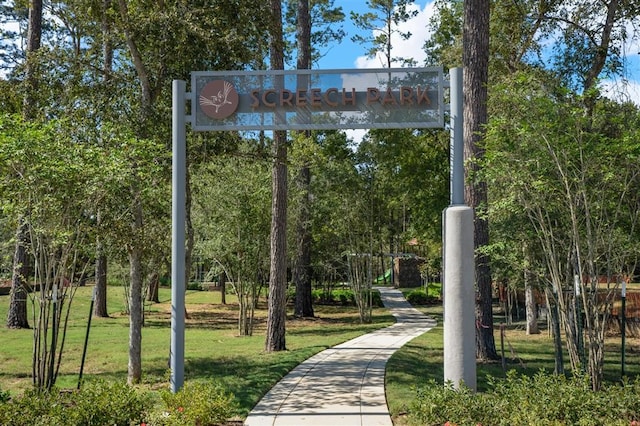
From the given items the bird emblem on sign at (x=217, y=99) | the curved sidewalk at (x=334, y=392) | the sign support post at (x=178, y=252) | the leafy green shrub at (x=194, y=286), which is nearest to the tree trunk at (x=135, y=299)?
the curved sidewalk at (x=334, y=392)

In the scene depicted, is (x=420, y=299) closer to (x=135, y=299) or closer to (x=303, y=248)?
(x=303, y=248)

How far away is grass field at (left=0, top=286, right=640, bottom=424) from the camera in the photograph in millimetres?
9469

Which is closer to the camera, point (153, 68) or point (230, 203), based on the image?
point (153, 68)

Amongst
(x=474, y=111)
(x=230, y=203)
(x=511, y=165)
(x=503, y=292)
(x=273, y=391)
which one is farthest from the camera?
(x=503, y=292)

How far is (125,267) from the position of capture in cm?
2198

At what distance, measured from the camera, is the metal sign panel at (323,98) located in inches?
272

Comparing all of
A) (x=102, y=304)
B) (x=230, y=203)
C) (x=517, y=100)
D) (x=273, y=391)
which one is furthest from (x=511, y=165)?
(x=102, y=304)

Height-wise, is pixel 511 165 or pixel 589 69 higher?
pixel 589 69

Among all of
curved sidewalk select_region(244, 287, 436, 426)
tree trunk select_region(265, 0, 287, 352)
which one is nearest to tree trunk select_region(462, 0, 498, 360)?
curved sidewalk select_region(244, 287, 436, 426)

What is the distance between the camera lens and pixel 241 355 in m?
13.2

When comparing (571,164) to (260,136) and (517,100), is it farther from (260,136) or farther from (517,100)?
(260,136)

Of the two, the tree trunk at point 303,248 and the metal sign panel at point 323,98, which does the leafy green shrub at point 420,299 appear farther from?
the metal sign panel at point 323,98

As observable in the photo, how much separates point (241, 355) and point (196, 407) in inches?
280

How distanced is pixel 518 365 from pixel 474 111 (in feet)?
15.1
